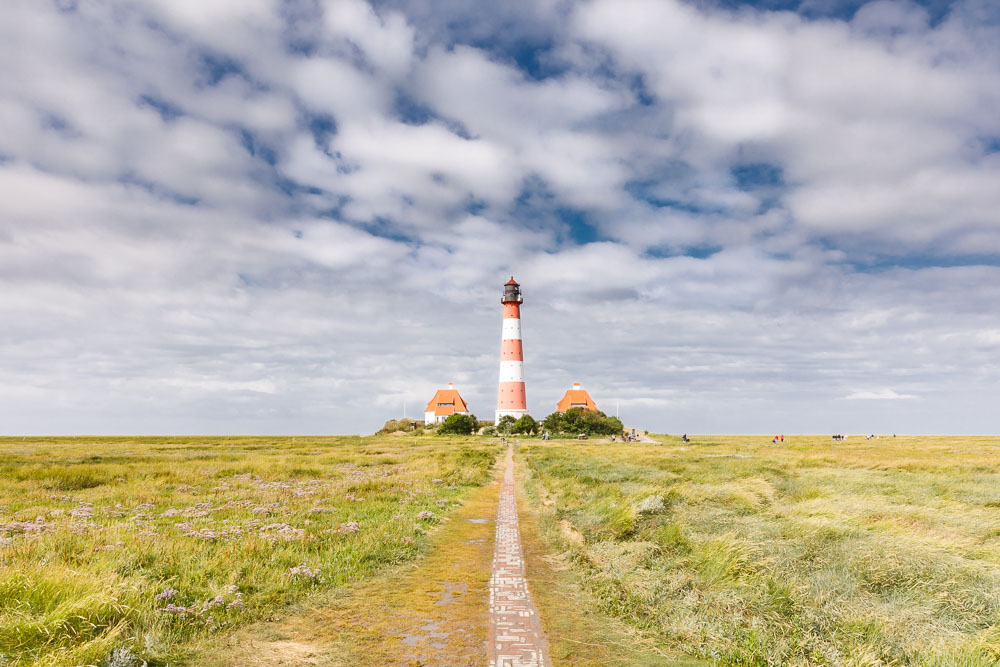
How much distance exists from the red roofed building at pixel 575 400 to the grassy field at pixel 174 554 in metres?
78.9

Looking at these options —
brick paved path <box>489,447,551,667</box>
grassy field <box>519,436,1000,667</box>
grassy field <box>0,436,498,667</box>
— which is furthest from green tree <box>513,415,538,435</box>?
brick paved path <box>489,447,551,667</box>

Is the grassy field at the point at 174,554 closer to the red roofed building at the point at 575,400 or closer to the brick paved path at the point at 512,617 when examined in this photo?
the brick paved path at the point at 512,617

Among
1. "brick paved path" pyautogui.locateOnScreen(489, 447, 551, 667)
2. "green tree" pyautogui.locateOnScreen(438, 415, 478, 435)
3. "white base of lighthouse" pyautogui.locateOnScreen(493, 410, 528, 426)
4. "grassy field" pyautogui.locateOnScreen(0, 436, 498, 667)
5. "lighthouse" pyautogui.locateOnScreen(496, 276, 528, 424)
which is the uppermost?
"lighthouse" pyautogui.locateOnScreen(496, 276, 528, 424)

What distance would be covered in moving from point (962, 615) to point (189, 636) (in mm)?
10729

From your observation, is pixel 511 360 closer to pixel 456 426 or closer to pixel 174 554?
pixel 456 426

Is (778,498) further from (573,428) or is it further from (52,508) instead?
(573,428)

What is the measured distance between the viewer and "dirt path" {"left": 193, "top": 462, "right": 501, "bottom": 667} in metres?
6.93

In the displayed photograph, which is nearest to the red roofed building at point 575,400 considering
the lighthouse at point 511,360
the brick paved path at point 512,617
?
the lighthouse at point 511,360

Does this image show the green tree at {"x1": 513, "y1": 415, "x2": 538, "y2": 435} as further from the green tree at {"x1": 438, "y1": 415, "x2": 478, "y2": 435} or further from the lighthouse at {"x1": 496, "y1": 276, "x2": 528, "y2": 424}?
the green tree at {"x1": 438, "y1": 415, "x2": 478, "y2": 435}

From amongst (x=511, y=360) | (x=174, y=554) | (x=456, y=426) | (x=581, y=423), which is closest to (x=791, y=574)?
(x=174, y=554)

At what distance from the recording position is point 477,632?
7.82 meters

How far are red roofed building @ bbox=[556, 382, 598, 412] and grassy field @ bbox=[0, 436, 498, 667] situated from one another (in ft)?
259

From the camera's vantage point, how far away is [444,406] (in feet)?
356

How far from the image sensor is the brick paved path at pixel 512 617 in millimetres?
7000
